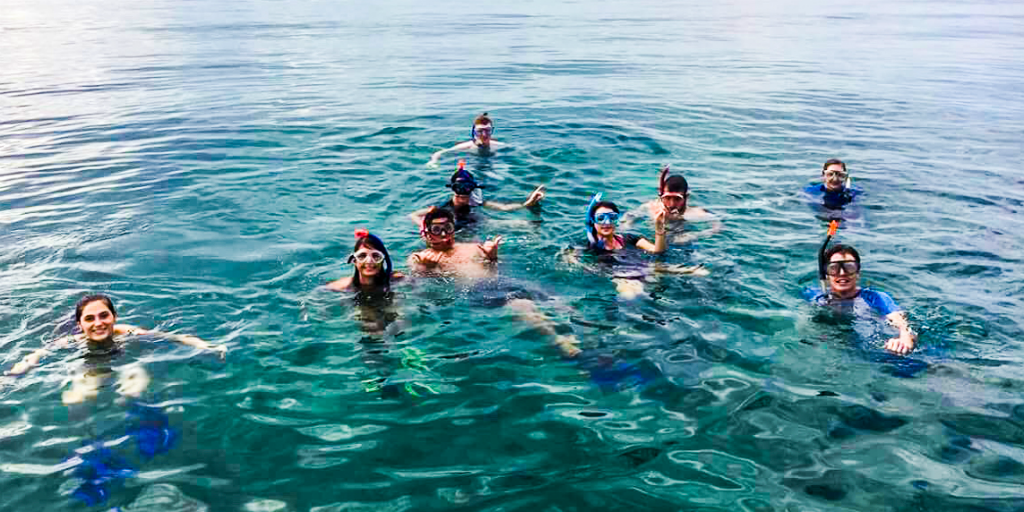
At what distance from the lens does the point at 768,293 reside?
7.66 meters

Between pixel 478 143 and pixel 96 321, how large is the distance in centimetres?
862

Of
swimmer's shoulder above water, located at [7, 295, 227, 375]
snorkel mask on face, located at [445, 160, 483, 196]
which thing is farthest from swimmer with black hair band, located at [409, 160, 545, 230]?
swimmer's shoulder above water, located at [7, 295, 227, 375]

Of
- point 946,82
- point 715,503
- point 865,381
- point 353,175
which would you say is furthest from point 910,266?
point 946,82

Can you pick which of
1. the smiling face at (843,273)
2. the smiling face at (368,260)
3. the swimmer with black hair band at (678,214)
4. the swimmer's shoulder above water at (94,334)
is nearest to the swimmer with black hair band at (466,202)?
the swimmer with black hair band at (678,214)

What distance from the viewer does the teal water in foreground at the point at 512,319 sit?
4.78m

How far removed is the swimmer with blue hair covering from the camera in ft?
27.0

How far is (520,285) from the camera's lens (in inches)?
318

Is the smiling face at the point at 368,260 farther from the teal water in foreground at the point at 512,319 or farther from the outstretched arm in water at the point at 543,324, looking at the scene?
the outstretched arm in water at the point at 543,324

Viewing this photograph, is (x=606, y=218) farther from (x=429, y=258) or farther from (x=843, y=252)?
(x=843, y=252)

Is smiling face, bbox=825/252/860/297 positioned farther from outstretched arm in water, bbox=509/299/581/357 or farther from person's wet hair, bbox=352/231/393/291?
person's wet hair, bbox=352/231/393/291

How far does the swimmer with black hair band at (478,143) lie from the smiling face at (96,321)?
7.58m

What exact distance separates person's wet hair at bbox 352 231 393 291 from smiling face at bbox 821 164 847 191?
6827 millimetres

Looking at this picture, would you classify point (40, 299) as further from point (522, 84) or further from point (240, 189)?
point (522, 84)

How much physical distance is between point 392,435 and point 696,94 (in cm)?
1838
